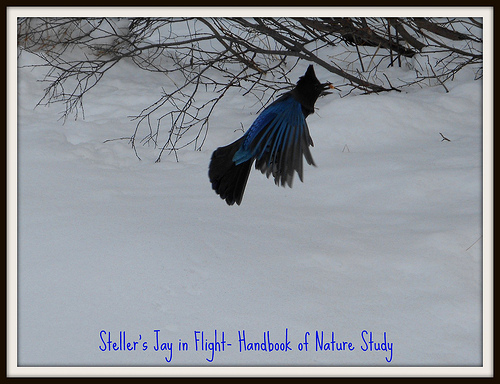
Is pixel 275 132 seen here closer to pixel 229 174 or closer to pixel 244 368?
pixel 229 174

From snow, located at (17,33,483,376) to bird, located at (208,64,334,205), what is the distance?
285 mm

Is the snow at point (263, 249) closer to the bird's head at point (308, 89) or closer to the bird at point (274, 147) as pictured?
the bird at point (274, 147)

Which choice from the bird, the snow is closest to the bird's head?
the bird

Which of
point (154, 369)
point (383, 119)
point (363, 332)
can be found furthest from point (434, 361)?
point (383, 119)

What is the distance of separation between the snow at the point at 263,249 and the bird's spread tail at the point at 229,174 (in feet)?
0.73

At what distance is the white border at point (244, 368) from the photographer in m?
1.73

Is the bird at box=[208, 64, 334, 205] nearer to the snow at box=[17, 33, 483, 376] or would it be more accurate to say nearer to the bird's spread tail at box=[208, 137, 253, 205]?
the bird's spread tail at box=[208, 137, 253, 205]

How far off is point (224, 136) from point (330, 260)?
5.38 feet

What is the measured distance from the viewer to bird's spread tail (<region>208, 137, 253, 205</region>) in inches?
90.4

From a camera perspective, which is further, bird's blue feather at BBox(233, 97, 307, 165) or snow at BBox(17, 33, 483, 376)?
bird's blue feather at BBox(233, 97, 307, 165)

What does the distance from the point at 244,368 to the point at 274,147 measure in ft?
2.69

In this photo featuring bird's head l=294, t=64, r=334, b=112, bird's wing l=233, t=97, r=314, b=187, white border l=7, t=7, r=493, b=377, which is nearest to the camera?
white border l=7, t=7, r=493, b=377

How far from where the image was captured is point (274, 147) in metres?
2.17

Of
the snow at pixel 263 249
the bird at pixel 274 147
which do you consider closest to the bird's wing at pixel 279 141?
the bird at pixel 274 147
